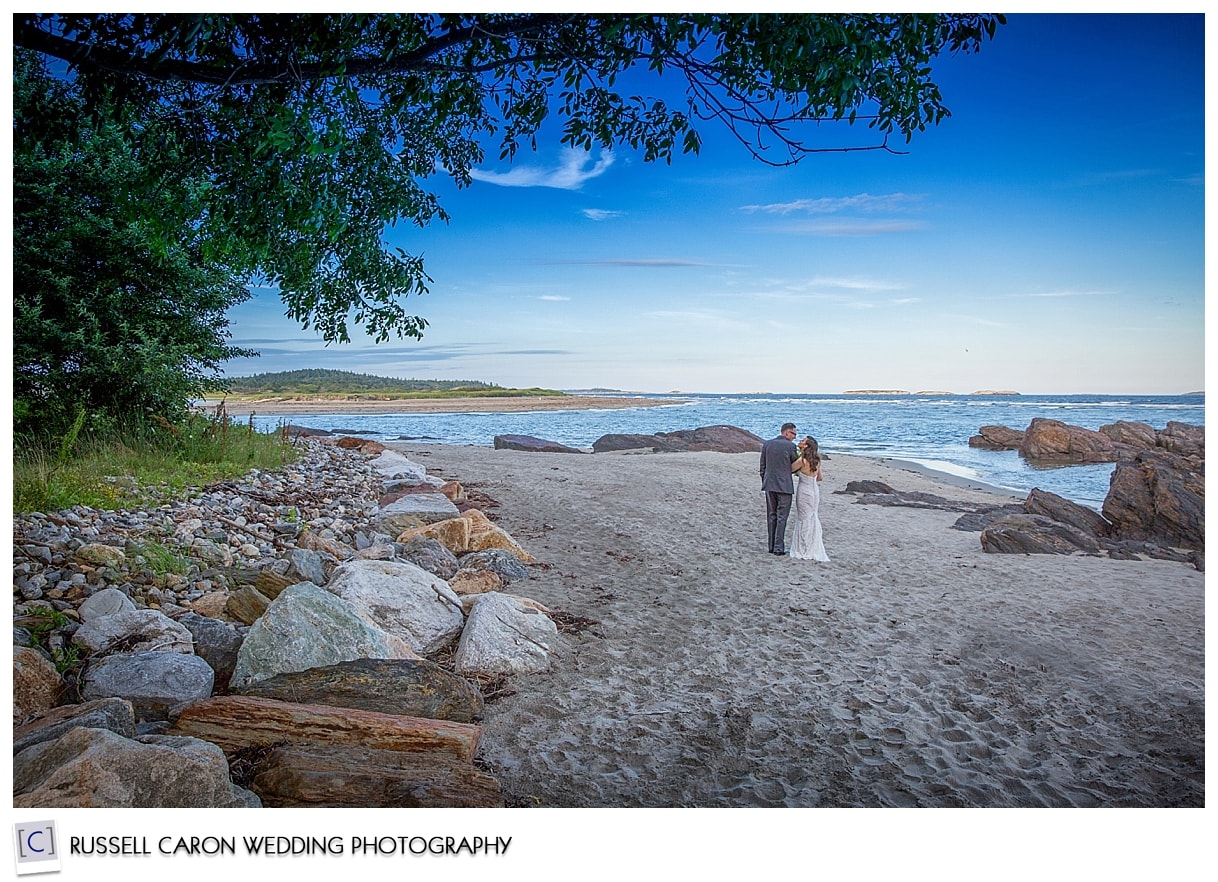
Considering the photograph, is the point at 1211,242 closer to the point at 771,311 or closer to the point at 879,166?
the point at 879,166

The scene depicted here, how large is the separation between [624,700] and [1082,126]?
4.62m

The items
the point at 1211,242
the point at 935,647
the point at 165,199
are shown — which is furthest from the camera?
the point at 935,647

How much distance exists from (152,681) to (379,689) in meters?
0.99

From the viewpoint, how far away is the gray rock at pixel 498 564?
219 inches

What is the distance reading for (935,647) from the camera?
4434mm

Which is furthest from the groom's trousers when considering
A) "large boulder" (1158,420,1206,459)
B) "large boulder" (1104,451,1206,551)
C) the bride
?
"large boulder" (1158,420,1206,459)

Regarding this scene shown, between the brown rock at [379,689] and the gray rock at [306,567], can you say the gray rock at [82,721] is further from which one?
the gray rock at [306,567]

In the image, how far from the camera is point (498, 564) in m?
5.71

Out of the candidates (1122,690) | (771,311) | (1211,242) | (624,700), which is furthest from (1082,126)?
(624,700)

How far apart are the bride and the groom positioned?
96mm

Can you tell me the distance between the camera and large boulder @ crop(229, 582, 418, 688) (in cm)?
328

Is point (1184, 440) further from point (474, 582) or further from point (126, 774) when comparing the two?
point (126, 774)

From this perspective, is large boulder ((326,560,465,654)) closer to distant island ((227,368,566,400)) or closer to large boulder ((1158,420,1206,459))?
distant island ((227,368,566,400))

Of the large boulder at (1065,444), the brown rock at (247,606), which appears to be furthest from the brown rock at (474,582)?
the large boulder at (1065,444)
